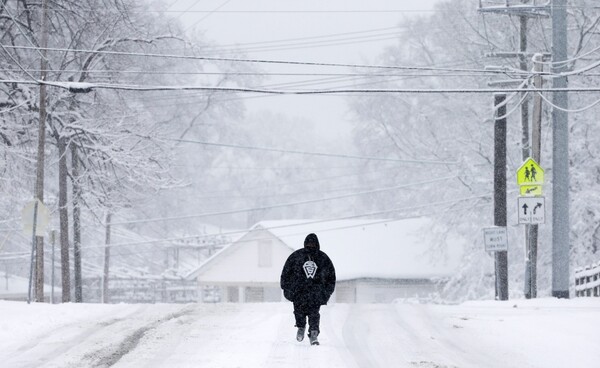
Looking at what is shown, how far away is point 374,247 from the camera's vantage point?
2366 inches

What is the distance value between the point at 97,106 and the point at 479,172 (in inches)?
584

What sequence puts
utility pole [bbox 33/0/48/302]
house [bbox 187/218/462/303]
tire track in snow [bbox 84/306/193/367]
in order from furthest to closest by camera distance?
house [bbox 187/218/462/303] < utility pole [bbox 33/0/48/302] < tire track in snow [bbox 84/306/193/367]

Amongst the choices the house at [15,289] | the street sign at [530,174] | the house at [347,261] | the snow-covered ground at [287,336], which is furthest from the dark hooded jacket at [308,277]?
the house at [15,289]

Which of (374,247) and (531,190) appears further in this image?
(374,247)

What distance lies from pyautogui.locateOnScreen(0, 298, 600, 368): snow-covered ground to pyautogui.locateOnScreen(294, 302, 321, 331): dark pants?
0.32 m

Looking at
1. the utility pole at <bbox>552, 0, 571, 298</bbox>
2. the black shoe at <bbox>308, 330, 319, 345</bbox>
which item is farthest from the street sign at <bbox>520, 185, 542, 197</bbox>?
the black shoe at <bbox>308, 330, 319, 345</bbox>

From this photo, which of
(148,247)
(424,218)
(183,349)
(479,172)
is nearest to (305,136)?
(148,247)

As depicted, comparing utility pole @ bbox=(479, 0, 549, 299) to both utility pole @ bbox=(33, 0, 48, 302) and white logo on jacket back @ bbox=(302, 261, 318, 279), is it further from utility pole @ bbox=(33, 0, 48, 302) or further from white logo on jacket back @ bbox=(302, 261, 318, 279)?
white logo on jacket back @ bbox=(302, 261, 318, 279)

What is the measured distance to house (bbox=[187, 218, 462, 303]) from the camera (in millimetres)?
57625

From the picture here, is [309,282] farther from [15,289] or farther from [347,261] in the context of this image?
[15,289]

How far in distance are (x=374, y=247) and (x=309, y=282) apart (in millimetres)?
44101

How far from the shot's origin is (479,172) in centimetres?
4331

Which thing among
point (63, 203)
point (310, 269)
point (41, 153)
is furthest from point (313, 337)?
point (63, 203)

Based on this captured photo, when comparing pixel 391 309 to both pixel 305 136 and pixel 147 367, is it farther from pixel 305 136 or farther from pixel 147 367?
pixel 305 136
